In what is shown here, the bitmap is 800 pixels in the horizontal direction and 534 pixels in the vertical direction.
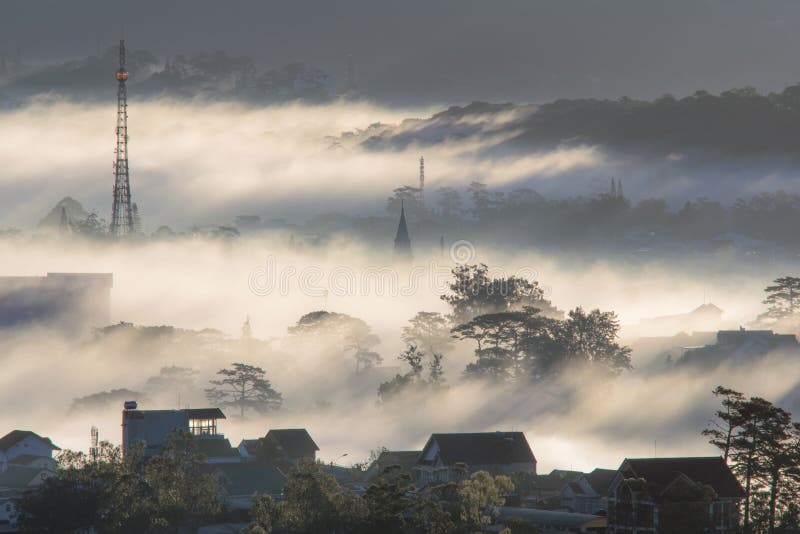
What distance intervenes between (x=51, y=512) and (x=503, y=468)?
136ft

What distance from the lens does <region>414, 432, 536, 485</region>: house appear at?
506ft

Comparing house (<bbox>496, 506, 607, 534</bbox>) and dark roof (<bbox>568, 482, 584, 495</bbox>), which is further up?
dark roof (<bbox>568, 482, 584, 495</bbox>)

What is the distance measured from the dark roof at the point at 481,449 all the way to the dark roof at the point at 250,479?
528 inches

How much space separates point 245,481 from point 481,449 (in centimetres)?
2074

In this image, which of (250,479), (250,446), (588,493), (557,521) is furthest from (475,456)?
(557,521)

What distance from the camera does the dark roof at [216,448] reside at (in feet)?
534

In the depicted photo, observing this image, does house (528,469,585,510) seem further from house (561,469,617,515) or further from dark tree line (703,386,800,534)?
dark tree line (703,386,800,534)

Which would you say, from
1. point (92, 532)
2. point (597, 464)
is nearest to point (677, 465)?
point (92, 532)

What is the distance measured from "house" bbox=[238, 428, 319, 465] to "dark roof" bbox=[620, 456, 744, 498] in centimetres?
5208

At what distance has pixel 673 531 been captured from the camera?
11719 cm

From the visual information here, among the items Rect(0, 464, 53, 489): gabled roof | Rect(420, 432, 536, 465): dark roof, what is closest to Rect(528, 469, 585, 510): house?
Rect(420, 432, 536, 465): dark roof

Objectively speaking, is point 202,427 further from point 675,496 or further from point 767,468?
point 767,468

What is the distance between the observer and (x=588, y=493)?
464 feet

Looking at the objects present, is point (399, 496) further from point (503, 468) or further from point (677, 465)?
point (503, 468)
